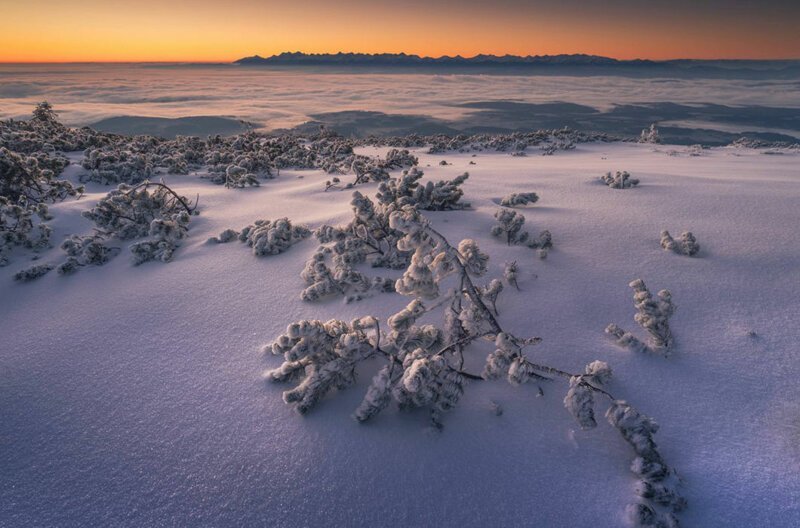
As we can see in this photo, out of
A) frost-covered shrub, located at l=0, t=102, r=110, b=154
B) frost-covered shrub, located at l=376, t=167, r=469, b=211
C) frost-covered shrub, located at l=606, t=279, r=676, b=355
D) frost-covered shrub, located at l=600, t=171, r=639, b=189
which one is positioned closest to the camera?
frost-covered shrub, located at l=606, t=279, r=676, b=355

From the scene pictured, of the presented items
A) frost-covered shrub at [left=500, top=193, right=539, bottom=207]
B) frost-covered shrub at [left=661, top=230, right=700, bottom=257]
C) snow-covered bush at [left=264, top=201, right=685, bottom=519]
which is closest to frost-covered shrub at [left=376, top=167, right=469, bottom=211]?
frost-covered shrub at [left=500, top=193, right=539, bottom=207]

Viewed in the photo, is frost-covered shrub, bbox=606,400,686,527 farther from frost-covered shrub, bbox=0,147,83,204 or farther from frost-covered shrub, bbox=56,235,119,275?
frost-covered shrub, bbox=0,147,83,204

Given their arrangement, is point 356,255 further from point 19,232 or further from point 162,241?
point 19,232

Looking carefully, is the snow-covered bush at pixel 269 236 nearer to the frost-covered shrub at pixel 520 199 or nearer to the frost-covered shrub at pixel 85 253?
the frost-covered shrub at pixel 85 253

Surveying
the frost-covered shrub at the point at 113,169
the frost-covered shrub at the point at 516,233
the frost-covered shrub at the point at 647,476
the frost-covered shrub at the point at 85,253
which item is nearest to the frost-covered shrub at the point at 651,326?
the frost-covered shrub at the point at 647,476

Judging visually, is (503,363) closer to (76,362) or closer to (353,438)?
(353,438)

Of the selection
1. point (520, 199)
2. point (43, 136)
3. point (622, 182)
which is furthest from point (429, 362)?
point (43, 136)
